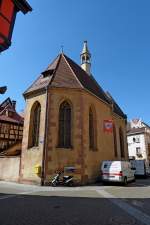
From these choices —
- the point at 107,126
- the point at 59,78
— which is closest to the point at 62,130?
the point at 59,78

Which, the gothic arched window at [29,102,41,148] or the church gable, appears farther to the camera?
the church gable

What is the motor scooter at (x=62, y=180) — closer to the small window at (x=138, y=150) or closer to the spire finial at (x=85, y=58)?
the spire finial at (x=85, y=58)

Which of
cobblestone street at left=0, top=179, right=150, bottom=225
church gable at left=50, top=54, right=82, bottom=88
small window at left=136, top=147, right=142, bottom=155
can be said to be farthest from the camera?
small window at left=136, top=147, right=142, bottom=155

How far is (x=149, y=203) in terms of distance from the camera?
30.9ft

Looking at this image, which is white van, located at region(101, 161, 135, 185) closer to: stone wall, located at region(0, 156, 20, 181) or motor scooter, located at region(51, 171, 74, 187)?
motor scooter, located at region(51, 171, 74, 187)

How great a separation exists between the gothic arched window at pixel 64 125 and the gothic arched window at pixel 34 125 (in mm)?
1975

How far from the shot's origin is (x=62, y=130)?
723 inches

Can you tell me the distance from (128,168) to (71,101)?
7.42 m

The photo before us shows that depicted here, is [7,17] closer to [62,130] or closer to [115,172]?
[62,130]

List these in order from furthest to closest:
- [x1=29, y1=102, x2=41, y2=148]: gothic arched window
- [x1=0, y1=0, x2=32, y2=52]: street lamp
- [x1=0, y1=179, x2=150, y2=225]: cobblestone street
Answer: [x1=29, y1=102, x2=41, y2=148]: gothic arched window
[x1=0, y1=0, x2=32, y2=52]: street lamp
[x1=0, y1=179, x2=150, y2=225]: cobblestone street

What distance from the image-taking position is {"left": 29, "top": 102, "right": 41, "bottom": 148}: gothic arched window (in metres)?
18.9

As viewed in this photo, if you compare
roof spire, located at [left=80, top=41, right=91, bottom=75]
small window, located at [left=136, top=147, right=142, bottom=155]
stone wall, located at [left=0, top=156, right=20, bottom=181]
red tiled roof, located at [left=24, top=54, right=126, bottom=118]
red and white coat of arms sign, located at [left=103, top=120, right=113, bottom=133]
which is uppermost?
roof spire, located at [left=80, top=41, right=91, bottom=75]

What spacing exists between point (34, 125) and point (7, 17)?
12.0 metres

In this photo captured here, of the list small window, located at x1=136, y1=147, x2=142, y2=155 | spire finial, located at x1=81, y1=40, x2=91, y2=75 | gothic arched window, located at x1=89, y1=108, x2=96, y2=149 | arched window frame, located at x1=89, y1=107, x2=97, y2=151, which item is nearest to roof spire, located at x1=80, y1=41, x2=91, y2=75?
spire finial, located at x1=81, y1=40, x2=91, y2=75
